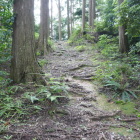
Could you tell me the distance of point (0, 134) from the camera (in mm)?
2801

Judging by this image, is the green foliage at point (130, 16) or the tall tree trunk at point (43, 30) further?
the tall tree trunk at point (43, 30)

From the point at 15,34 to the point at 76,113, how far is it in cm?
321

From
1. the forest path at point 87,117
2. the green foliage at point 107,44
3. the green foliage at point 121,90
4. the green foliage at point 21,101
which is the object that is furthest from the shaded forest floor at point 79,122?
the green foliage at point 107,44

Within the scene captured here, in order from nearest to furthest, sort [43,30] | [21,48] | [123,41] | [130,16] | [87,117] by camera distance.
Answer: [87,117] < [21,48] < [130,16] < [123,41] < [43,30]

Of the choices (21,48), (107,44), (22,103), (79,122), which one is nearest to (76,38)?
(107,44)

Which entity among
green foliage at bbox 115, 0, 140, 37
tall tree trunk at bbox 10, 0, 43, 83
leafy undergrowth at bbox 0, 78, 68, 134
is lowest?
leafy undergrowth at bbox 0, 78, 68, 134

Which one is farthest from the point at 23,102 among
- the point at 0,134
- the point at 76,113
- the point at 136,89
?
the point at 136,89

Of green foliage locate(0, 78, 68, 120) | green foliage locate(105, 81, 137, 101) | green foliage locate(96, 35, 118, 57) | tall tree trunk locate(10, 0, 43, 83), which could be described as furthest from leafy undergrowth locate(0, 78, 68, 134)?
green foliage locate(96, 35, 118, 57)

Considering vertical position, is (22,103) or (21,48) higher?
(21,48)

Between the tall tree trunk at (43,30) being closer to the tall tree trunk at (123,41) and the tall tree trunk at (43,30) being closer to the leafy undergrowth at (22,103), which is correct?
the tall tree trunk at (123,41)

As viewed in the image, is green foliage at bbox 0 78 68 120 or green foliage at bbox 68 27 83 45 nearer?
green foliage at bbox 0 78 68 120

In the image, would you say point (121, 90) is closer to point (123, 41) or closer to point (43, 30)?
point (123, 41)

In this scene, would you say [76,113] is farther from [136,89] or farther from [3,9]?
[3,9]

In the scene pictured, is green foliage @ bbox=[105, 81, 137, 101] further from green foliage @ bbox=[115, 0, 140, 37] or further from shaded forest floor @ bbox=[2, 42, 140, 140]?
green foliage @ bbox=[115, 0, 140, 37]
